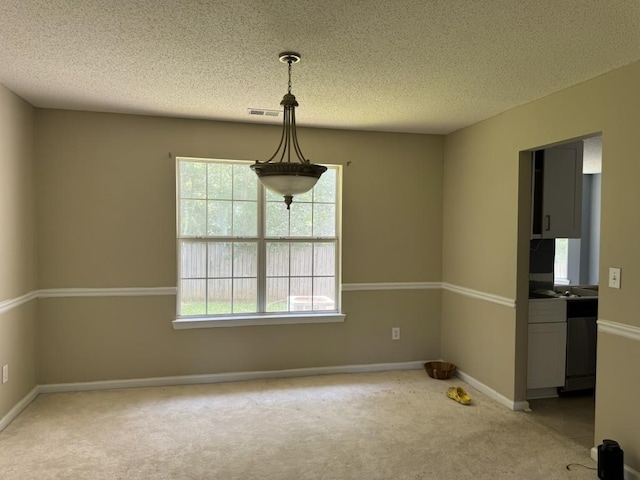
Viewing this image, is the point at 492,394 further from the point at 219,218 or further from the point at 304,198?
the point at 219,218

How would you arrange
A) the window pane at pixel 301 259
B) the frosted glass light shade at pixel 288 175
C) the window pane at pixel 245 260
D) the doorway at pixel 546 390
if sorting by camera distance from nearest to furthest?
the frosted glass light shade at pixel 288 175, the doorway at pixel 546 390, the window pane at pixel 245 260, the window pane at pixel 301 259

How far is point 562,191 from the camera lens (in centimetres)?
379

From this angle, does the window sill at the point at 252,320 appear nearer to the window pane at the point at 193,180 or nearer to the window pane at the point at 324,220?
the window pane at the point at 324,220

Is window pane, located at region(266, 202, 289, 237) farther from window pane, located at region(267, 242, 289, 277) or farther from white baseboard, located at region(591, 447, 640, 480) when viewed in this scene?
white baseboard, located at region(591, 447, 640, 480)

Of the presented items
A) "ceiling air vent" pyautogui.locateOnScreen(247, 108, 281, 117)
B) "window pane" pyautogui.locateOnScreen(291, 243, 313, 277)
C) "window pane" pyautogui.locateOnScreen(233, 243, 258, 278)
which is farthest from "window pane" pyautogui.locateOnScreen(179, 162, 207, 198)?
"window pane" pyautogui.locateOnScreen(291, 243, 313, 277)

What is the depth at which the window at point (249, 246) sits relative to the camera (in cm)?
415

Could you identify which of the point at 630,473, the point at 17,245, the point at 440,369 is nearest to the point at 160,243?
the point at 17,245

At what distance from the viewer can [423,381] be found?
4.21m

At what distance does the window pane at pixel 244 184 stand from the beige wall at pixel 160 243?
6.3 inches

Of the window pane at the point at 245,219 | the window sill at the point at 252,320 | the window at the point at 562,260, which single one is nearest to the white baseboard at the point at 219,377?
the window sill at the point at 252,320

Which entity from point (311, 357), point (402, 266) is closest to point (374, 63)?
point (402, 266)

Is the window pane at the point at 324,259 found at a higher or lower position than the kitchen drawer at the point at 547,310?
higher

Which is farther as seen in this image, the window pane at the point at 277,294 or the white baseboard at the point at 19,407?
the window pane at the point at 277,294

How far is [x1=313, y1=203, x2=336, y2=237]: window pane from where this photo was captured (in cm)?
445
